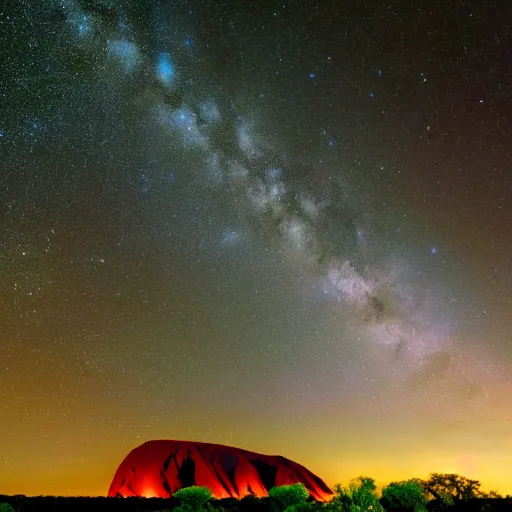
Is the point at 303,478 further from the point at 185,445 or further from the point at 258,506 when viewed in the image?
the point at 258,506

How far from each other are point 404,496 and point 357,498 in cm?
791

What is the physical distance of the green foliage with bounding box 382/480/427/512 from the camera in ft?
94.6

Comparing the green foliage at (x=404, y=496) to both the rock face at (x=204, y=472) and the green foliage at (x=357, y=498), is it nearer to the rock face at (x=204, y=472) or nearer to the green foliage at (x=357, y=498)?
the green foliage at (x=357, y=498)

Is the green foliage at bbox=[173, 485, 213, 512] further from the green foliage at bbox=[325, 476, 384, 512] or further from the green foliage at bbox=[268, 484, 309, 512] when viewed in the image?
the green foliage at bbox=[325, 476, 384, 512]

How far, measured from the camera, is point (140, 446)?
4114 inches

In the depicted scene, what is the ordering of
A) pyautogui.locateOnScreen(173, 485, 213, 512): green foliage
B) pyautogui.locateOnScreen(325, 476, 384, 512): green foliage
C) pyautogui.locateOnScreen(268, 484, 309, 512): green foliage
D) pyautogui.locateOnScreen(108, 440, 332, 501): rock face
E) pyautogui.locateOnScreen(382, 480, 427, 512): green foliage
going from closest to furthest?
pyautogui.locateOnScreen(325, 476, 384, 512): green foliage
pyautogui.locateOnScreen(382, 480, 427, 512): green foliage
pyautogui.locateOnScreen(173, 485, 213, 512): green foliage
pyautogui.locateOnScreen(268, 484, 309, 512): green foliage
pyautogui.locateOnScreen(108, 440, 332, 501): rock face

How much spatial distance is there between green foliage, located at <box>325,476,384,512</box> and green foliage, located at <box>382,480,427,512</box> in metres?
6.79

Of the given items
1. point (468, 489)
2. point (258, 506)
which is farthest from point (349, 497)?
point (468, 489)

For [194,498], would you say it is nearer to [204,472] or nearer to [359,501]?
[359,501]

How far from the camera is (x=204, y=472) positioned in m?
98.4

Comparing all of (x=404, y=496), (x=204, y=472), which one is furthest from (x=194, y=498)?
(x=204, y=472)

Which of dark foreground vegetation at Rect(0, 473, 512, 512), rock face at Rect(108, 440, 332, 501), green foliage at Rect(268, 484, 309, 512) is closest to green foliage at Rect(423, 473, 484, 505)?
dark foreground vegetation at Rect(0, 473, 512, 512)

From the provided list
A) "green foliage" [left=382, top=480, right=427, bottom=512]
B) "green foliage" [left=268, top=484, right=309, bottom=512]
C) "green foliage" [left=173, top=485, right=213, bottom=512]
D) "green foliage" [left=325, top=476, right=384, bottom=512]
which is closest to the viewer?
"green foliage" [left=325, top=476, right=384, bottom=512]

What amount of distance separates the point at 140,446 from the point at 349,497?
91.4 meters
